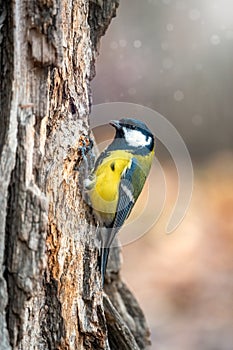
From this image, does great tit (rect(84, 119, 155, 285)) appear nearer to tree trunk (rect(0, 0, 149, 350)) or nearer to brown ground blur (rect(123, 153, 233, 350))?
tree trunk (rect(0, 0, 149, 350))

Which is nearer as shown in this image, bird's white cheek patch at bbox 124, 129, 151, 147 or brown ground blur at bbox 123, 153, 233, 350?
bird's white cheek patch at bbox 124, 129, 151, 147

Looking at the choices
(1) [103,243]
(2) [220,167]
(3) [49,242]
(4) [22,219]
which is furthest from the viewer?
(2) [220,167]

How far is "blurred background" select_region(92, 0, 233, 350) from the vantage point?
220 inches

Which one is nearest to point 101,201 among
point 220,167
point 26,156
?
point 26,156

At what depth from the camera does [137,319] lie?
2875 millimetres

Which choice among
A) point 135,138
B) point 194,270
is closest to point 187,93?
point 194,270

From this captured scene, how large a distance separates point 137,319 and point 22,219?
4.93 feet

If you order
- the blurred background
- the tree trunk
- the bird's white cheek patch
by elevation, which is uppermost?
the blurred background

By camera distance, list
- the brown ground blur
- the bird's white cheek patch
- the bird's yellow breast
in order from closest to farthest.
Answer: the bird's yellow breast < the bird's white cheek patch < the brown ground blur

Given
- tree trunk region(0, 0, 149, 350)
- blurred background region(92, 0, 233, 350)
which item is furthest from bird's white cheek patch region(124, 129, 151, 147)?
blurred background region(92, 0, 233, 350)

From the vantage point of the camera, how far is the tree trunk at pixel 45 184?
1491 millimetres

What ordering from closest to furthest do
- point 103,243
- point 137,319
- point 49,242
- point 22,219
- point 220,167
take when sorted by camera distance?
point 22,219 → point 49,242 → point 103,243 → point 137,319 → point 220,167

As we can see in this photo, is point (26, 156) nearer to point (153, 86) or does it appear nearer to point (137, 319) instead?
point (137, 319)

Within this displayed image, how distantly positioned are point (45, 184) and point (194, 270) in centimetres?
379
